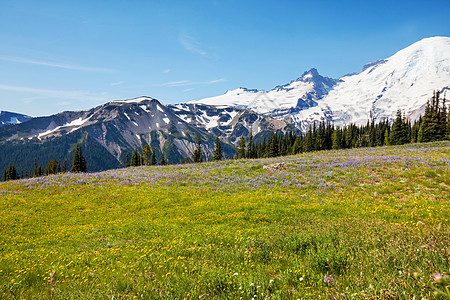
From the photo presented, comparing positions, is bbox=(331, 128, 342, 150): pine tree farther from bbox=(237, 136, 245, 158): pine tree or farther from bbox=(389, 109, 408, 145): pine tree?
bbox=(237, 136, 245, 158): pine tree

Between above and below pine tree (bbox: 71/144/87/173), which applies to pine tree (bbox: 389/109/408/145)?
above

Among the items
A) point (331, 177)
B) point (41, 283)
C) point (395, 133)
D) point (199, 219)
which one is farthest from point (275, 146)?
point (41, 283)

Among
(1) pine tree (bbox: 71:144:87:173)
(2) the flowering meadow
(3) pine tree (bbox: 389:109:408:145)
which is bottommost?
(1) pine tree (bbox: 71:144:87:173)

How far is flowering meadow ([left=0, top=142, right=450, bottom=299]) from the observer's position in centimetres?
471

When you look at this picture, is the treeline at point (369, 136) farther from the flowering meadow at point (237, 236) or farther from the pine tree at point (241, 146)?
the flowering meadow at point (237, 236)

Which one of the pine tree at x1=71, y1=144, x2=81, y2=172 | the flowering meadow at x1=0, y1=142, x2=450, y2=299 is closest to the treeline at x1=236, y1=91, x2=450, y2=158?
the flowering meadow at x1=0, y1=142, x2=450, y2=299

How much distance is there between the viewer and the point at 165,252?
26.5 feet

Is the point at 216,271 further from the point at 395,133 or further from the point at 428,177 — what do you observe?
the point at 395,133

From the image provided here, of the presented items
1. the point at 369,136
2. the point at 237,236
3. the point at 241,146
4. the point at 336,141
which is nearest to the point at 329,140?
the point at 336,141

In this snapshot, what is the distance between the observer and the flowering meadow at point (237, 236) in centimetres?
471

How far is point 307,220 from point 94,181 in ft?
85.4

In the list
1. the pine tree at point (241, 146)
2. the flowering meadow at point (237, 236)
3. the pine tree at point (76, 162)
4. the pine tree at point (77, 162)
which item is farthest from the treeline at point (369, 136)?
the pine tree at point (76, 162)

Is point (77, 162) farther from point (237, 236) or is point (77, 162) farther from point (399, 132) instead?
point (399, 132)

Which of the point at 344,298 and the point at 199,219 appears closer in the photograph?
the point at 344,298
